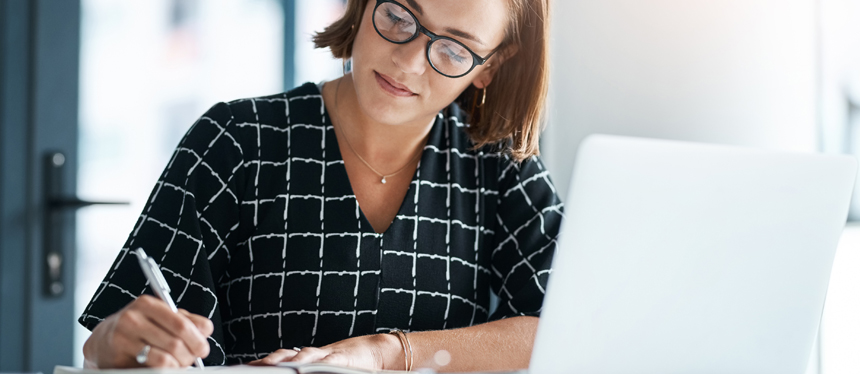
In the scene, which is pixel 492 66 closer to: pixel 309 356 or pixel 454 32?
pixel 454 32

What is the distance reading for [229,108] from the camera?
112cm

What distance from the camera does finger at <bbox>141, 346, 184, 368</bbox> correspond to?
64cm

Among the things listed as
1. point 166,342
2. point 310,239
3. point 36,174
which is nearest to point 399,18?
point 310,239

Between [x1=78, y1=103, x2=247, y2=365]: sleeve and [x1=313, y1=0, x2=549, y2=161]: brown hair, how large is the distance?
299 mm

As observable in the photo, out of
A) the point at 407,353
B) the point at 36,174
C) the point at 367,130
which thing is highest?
the point at 367,130

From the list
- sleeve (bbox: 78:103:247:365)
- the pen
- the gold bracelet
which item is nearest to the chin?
sleeve (bbox: 78:103:247:365)

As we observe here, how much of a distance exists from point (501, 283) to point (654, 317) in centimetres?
59

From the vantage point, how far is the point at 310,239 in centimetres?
112

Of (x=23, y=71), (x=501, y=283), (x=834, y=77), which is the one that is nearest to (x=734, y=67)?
(x=834, y=77)

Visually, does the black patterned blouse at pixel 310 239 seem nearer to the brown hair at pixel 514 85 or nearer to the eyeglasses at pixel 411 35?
the brown hair at pixel 514 85

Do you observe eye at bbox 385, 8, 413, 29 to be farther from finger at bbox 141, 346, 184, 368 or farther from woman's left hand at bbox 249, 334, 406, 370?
finger at bbox 141, 346, 184, 368

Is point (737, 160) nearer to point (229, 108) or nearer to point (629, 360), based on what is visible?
point (629, 360)

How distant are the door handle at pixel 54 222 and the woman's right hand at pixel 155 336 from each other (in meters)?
1.10

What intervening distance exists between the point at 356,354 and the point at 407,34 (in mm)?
504
